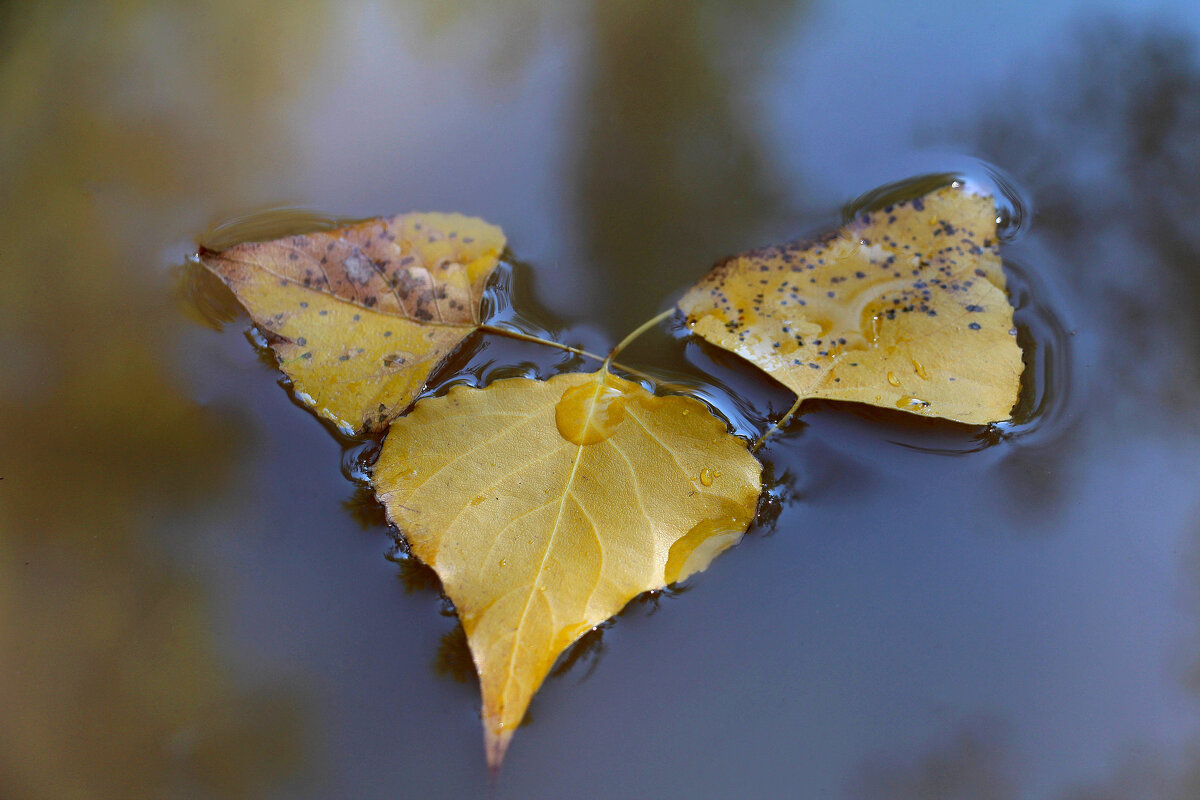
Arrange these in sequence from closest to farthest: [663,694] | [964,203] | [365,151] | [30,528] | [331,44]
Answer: [663,694], [30,528], [964,203], [365,151], [331,44]

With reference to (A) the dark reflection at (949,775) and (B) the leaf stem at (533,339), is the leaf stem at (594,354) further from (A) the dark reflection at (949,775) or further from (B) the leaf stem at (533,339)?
(A) the dark reflection at (949,775)

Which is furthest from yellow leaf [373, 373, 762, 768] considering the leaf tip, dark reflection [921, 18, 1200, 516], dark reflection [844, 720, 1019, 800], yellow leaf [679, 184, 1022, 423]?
dark reflection [921, 18, 1200, 516]

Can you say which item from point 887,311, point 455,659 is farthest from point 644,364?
point 455,659

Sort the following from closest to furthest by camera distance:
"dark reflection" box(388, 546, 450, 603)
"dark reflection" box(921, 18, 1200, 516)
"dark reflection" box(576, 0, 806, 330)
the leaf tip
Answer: the leaf tip
"dark reflection" box(388, 546, 450, 603)
"dark reflection" box(921, 18, 1200, 516)
"dark reflection" box(576, 0, 806, 330)

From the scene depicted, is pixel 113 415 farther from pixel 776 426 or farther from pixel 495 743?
pixel 776 426

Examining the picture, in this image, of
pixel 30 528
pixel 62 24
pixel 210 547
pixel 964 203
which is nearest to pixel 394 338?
pixel 210 547

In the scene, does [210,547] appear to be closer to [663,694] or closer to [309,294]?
[309,294]

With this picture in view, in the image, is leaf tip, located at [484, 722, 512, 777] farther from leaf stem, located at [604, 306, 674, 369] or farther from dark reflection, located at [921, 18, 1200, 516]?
dark reflection, located at [921, 18, 1200, 516]
